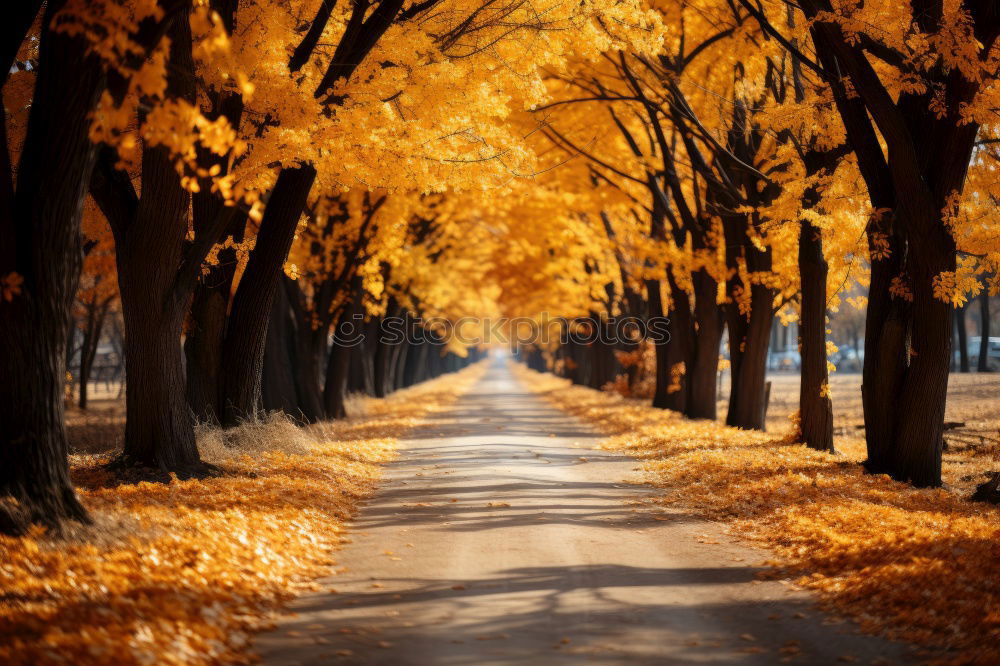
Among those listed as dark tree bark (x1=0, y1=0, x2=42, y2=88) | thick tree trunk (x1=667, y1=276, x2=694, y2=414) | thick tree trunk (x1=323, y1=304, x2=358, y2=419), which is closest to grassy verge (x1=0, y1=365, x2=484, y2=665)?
dark tree bark (x1=0, y1=0, x2=42, y2=88)

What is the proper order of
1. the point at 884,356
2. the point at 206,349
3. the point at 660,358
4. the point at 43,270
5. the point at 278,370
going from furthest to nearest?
the point at 660,358 → the point at 278,370 → the point at 206,349 → the point at 884,356 → the point at 43,270

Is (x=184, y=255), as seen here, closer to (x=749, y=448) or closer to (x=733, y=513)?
(x=733, y=513)

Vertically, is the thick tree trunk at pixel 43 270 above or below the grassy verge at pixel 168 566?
above

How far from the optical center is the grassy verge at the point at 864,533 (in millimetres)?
5953

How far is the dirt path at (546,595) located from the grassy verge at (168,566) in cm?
36

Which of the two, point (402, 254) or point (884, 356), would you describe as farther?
point (402, 254)

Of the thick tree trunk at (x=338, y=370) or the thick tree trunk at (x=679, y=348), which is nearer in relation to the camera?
the thick tree trunk at (x=679, y=348)

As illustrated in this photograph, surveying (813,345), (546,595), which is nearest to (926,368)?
(813,345)

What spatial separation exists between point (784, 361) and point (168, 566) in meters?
78.2

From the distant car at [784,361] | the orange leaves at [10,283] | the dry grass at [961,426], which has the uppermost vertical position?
the orange leaves at [10,283]

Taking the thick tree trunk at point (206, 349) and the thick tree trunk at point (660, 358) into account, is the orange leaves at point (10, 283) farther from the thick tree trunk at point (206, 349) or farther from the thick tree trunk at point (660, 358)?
the thick tree trunk at point (660, 358)

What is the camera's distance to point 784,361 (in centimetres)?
8056

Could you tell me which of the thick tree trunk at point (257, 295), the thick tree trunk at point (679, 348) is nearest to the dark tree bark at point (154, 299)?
the thick tree trunk at point (257, 295)

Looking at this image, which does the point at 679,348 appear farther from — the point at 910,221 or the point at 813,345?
the point at 910,221
